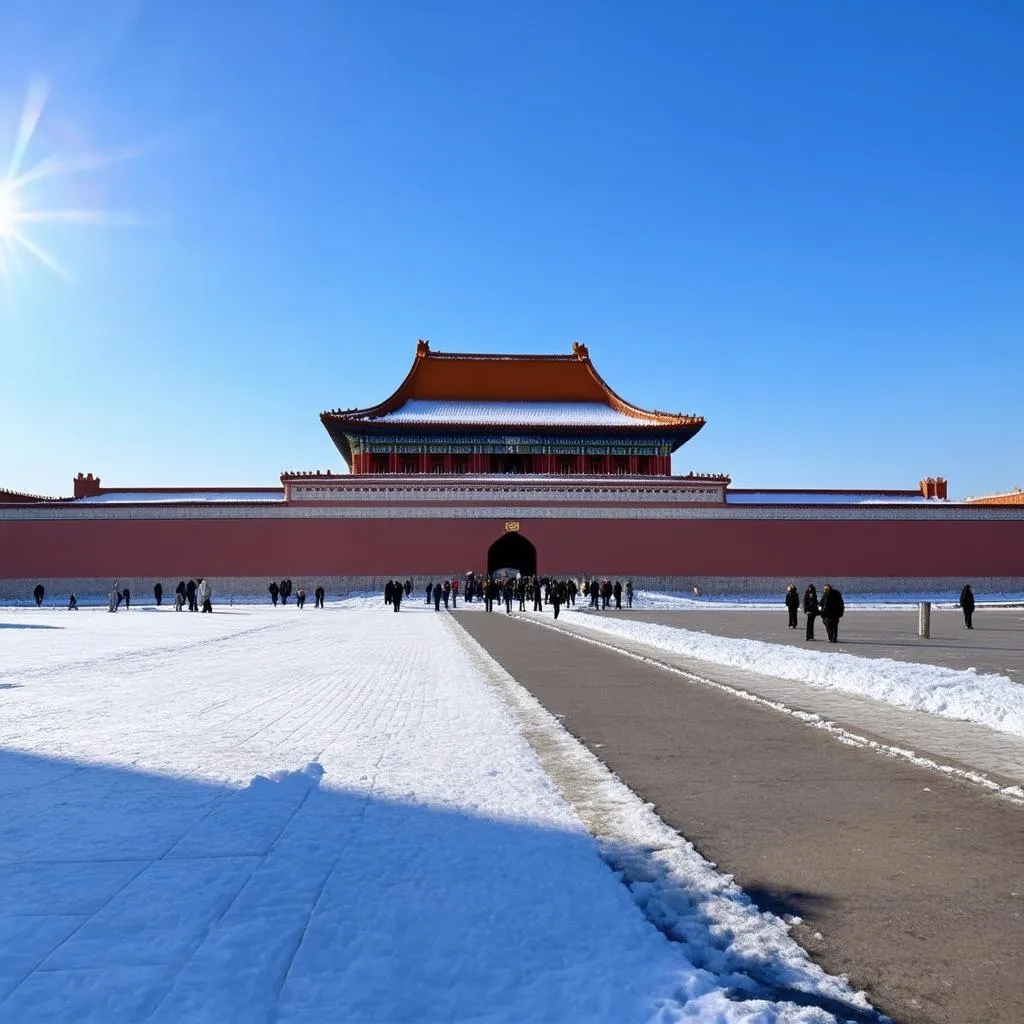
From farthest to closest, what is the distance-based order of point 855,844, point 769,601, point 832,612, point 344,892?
point 769,601 < point 832,612 < point 855,844 < point 344,892

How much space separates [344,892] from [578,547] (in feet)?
108

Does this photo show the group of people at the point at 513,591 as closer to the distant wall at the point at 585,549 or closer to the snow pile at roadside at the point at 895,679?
the distant wall at the point at 585,549

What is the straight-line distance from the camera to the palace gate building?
1358 inches

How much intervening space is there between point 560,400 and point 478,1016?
4066 cm

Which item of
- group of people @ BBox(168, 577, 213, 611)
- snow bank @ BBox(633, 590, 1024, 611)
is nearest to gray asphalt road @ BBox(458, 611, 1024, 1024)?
group of people @ BBox(168, 577, 213, 611)

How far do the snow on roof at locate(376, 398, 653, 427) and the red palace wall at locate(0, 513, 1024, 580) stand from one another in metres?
5.24

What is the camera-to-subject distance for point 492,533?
3541cm

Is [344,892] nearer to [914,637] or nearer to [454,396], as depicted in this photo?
[914,637]

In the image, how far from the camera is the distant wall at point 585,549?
1362 inches

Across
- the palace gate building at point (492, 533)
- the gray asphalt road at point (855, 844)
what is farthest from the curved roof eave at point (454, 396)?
the gray asphalt road at point (855, 844)

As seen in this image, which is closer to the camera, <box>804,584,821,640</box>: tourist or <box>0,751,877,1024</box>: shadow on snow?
<box>0,751,877,1024</box>: shadow on snow

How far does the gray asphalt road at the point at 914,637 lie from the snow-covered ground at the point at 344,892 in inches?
291

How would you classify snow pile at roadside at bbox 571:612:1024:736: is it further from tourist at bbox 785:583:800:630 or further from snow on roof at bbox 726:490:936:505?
snow on roof at bbox 726:490:936:505

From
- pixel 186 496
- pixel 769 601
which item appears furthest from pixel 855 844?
pixel 186 496
